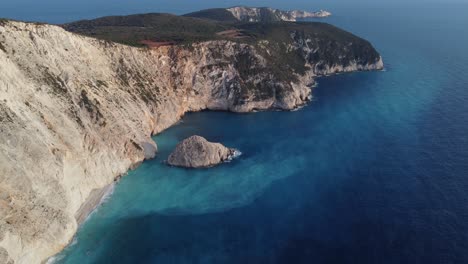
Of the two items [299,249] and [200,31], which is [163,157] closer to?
[299,249]

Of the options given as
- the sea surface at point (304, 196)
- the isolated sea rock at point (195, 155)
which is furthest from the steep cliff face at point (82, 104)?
the isolated sea rock at point (195, 155)

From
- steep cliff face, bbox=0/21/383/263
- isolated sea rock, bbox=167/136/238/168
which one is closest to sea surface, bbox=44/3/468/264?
isolated sea rock, bbox=167/136/238/168

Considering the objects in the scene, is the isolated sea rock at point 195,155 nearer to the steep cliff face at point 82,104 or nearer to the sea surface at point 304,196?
the sea surface at point 304,196

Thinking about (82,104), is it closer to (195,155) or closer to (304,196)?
(195,155)

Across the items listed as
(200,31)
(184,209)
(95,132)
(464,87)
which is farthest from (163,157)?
(464,87)

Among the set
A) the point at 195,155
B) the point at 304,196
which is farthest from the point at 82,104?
the point at 304,196

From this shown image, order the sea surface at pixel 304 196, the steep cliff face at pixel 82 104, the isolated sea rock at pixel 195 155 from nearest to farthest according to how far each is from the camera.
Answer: the steep cliff face at pixel 82 104 < the sea surface at pixel 304 196 < the isolated sea rock at pixel 195 155
